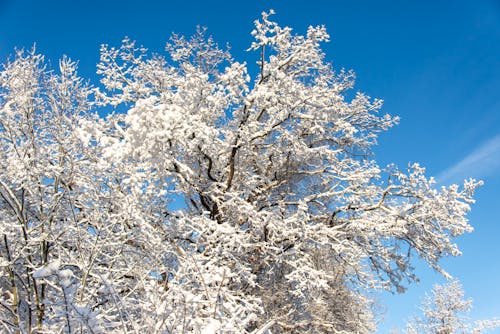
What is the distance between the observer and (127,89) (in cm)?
1051

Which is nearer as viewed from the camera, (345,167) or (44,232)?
(44,232)

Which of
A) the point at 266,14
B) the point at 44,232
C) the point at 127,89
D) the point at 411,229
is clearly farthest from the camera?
the point at 127,89

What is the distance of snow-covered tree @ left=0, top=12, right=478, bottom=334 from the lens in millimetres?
5770

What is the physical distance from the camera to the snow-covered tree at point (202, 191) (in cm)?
577

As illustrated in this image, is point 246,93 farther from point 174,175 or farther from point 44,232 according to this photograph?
point 44,232

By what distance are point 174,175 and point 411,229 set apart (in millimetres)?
5378

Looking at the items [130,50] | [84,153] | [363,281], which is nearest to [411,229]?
[363,281]

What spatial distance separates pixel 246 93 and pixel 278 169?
9.05ft

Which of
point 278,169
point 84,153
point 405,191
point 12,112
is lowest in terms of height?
point 84,153

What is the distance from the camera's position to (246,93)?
9055mm

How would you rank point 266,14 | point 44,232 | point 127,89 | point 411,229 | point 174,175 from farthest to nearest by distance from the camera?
point 127,89 → point 411,229 → point 266,14 → point 174,175 → point 44,232

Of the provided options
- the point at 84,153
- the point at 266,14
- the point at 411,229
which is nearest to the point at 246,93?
the point at 266,14

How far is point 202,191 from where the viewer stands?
31.3 feet

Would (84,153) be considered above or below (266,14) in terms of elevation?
below
